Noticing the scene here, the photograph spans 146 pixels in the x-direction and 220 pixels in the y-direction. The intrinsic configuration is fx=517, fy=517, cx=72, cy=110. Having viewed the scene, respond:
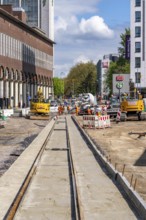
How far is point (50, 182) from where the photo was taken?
50.6ft

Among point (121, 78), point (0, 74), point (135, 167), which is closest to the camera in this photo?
point (135, 167)

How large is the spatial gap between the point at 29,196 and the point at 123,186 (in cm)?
267

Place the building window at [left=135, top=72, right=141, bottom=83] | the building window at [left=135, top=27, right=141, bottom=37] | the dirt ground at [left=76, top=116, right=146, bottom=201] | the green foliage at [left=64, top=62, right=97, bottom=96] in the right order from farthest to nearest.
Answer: the green foliage at [left=64, top=62, right=97, bottom=96]
the building window at [left=135, top=72, right=141, bottom=83]
the building window at [left=135, top=27, right=141, bottom=37]
the dirt ground at [left=76, top=116, right=146, bottom=201]

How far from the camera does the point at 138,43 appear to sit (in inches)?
3949

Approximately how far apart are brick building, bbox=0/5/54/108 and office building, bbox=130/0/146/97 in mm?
22712

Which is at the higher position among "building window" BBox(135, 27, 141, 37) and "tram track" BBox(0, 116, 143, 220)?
"building window" BBox(135, 27, 141, 37)

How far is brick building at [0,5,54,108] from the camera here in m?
93.4

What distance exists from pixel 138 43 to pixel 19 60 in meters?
24.1

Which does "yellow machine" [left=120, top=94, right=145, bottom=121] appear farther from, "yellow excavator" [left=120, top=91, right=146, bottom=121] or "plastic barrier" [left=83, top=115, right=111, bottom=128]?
"plastic barrier" [left=83, top=115, right=111, bottom=128]

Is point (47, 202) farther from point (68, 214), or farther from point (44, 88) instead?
point (44, 88)

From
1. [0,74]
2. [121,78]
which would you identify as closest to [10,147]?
[121,78]

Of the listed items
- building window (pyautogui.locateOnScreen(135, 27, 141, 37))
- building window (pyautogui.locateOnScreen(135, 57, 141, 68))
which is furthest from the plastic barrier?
building window (pyautogui.locateOnScreen(135, 27, 141, 37))

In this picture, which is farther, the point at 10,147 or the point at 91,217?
the point at 10,147

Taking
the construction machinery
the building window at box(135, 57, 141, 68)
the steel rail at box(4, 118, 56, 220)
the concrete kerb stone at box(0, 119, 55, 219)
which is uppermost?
the building window at box(135, 57, 141, 68)
